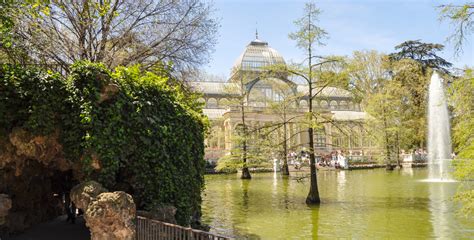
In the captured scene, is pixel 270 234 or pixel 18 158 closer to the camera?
pixel 18 158

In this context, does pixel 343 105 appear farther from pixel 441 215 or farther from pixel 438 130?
pixel 441 215

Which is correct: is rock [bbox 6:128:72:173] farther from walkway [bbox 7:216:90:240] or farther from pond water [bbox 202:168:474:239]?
pond water [bbox 202:168:474:239]

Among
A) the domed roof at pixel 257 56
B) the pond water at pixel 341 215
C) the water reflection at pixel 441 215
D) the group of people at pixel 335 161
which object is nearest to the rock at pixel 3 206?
the pond water at pixel 341 215

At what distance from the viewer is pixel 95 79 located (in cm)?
777

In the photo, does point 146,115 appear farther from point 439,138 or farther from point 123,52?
point 439,138

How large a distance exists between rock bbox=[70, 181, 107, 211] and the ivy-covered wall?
46cm

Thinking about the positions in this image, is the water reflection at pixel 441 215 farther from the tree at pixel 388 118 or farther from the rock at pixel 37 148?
the tree at pixel 388 118

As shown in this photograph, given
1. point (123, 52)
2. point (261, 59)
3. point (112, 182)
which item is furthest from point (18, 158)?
point (261, 59)

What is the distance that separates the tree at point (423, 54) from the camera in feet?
184

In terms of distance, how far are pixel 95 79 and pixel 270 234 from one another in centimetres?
676

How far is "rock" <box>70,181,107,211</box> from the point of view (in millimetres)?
6828

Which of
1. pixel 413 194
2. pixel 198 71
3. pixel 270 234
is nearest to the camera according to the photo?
pixel 270 234

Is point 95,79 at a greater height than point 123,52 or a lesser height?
lesser

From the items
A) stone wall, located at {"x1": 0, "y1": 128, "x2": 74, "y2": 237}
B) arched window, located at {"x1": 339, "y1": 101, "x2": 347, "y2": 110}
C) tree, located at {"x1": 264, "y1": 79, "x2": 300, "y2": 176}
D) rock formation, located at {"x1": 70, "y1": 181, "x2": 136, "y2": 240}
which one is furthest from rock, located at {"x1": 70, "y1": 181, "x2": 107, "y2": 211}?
arched window, located at {"x1": 339, "y1": 101, "x2": 347, "y2": 110}
